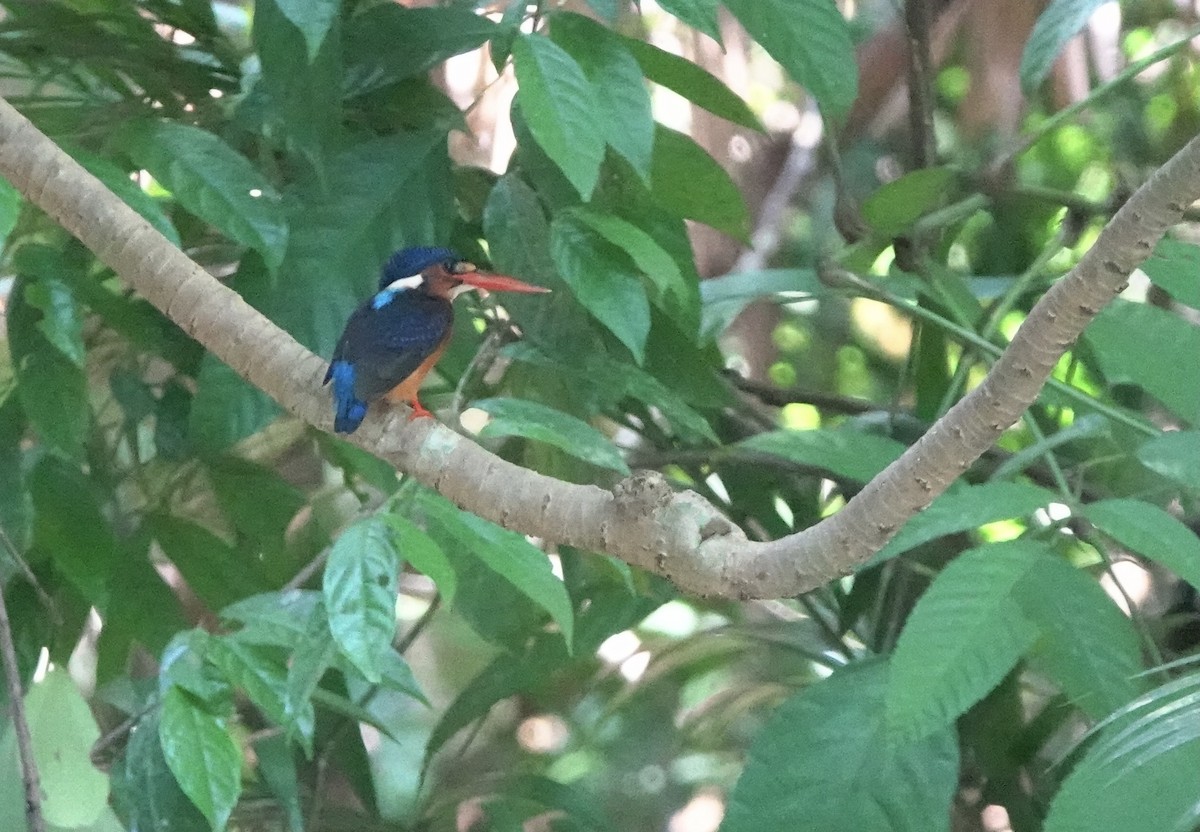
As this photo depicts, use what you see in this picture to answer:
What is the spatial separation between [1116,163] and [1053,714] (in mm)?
1153

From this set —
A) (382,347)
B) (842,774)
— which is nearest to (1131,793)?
(842,774)

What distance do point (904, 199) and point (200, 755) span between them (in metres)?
0.94

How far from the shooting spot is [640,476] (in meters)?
0.76

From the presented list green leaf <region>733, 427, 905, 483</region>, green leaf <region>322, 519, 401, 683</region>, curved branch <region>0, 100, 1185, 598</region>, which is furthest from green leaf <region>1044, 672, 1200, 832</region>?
green leaf <region>322, 519, 401, 683</region>

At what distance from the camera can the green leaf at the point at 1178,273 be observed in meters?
1.06

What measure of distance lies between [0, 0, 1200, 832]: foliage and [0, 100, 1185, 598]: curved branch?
0.04 m

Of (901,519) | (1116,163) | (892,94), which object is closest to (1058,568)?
(901,519)

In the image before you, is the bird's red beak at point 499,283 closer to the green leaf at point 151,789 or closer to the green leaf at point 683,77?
the green leaf at point 683,77

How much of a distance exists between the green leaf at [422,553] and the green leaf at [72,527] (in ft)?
1.39

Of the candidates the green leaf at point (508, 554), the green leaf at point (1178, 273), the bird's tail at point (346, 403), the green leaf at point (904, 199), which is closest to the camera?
the green leaf at point (508, 554)

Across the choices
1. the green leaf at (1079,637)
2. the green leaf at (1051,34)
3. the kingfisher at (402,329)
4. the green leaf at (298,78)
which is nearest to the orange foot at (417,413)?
the kingfisher at (402,329)

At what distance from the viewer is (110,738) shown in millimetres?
1171

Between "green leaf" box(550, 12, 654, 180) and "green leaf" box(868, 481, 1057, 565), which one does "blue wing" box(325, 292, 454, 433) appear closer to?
"green leaf" box(550, 12, 654, 180)

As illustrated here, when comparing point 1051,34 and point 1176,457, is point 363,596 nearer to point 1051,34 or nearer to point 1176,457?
point 1176,457
